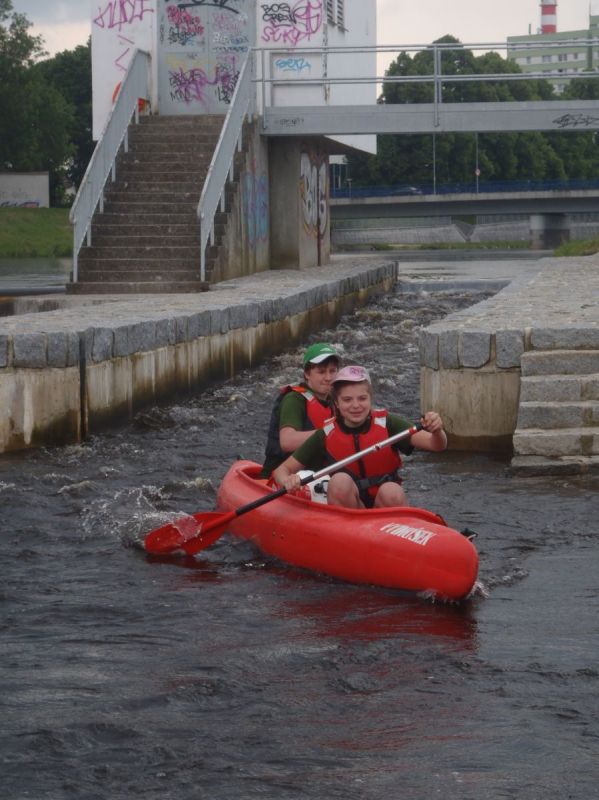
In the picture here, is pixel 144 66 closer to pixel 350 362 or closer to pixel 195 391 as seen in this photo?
pixel 350 362

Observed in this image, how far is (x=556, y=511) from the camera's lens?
9.95m

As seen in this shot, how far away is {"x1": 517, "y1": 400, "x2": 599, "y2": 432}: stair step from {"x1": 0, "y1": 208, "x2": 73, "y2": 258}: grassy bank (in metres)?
50.5

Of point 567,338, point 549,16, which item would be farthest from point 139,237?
point 549,16

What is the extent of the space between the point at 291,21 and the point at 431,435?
19780 mm

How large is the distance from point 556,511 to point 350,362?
31.5 ft

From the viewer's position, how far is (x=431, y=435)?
824 centimetres

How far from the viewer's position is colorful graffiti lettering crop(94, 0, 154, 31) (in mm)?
25984

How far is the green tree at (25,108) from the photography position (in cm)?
7900

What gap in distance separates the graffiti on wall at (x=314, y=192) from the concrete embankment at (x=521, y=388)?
15506 millimetres

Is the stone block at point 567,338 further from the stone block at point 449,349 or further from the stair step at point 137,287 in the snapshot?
the stair step at point 137,287

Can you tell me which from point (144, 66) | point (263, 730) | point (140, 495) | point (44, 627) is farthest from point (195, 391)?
point (144, 66)

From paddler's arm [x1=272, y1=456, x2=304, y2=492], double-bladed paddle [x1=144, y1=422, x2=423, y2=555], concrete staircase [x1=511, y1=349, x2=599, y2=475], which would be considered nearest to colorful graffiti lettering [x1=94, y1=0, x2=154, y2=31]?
concrete staircase [x1=511, y1=349, x2=599, y2=475]

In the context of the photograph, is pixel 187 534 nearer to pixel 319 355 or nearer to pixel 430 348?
pixel 319 355

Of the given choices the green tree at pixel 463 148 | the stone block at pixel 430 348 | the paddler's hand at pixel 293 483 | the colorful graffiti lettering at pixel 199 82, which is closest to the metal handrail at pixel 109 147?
the colorful graffiti lettering at pixel 199 82
